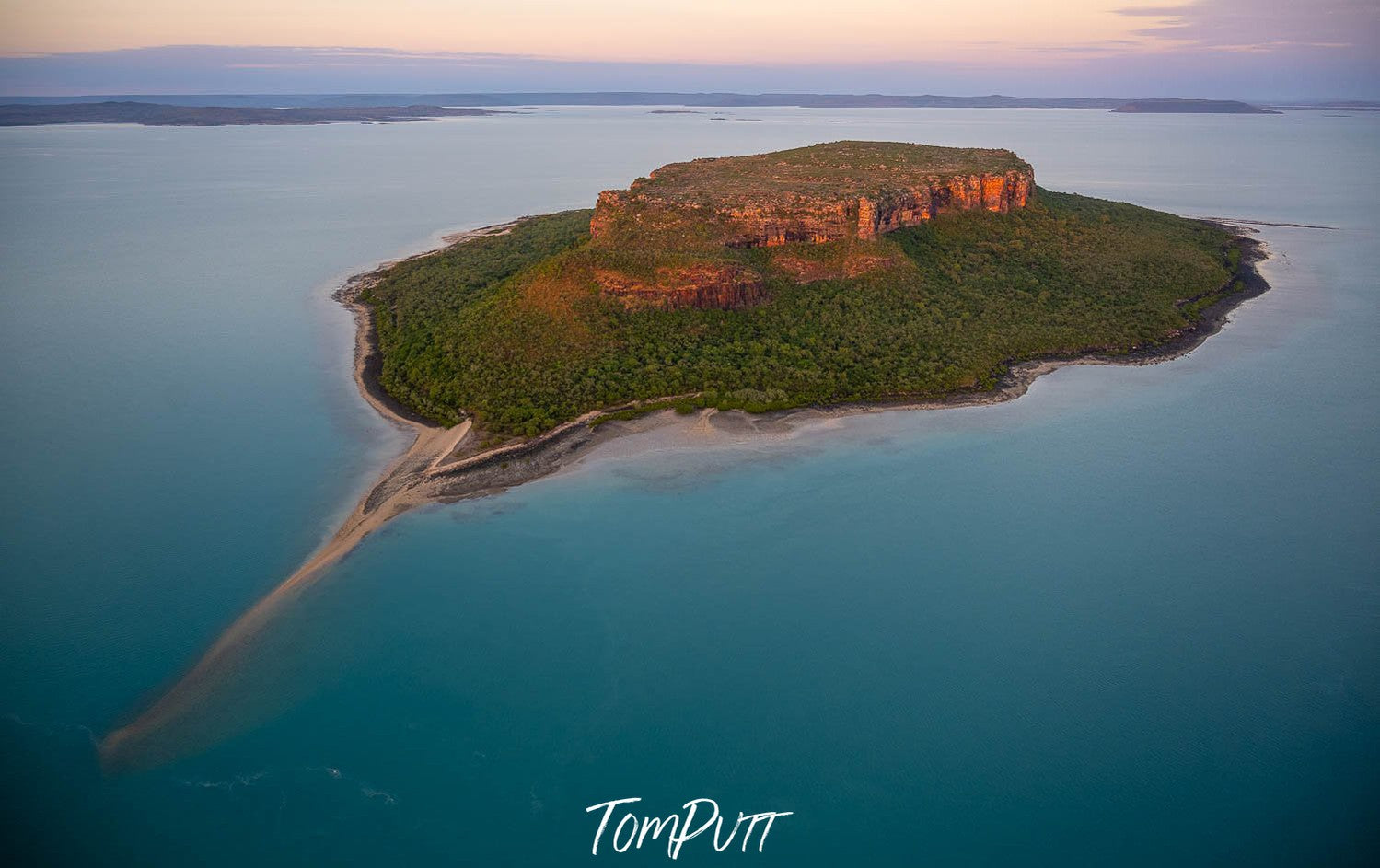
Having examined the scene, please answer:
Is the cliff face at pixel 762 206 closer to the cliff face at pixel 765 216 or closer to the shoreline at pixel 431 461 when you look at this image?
the cliff face at pixel 765 216

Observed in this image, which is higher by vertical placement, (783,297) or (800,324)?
(783,297)

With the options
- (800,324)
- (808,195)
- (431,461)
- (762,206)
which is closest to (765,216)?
(762,206)

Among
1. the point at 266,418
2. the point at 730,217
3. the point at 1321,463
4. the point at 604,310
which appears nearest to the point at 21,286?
the point at 266,418

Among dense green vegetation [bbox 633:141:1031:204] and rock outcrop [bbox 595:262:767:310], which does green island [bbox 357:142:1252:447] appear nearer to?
rock outcrop [bbox 595:262:767:310]

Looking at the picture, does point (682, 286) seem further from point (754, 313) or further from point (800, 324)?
point (800, 324)

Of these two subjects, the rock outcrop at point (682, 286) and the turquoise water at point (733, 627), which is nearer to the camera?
the turquoise water at point (733, 627)

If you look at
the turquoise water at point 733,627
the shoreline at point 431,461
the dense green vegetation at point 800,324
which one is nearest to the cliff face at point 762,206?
the dense green vegetation at point 800,324
